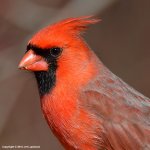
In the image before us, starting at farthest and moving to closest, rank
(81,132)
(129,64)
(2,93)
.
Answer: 1. (129,64)
2. (2,93)
3. (81,132)

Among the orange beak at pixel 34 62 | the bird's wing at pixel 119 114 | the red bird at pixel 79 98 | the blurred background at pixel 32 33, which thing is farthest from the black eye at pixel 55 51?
the blurred background at pixel 32 33

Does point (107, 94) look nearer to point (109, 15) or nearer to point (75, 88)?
point (75, 88)

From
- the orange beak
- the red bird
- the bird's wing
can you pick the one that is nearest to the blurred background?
the orange beak

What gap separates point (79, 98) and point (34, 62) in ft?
2.00

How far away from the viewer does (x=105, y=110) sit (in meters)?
7.96

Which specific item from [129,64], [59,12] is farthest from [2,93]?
[129,64]

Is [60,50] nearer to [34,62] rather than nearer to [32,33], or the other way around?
[34,62]

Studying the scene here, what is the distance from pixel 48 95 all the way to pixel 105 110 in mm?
619

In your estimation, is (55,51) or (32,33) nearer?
(55,51)

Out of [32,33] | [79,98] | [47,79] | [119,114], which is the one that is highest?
[32,33]

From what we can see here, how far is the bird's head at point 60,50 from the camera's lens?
7918mm

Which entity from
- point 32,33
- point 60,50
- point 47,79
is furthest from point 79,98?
point 32,33

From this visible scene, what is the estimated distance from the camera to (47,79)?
802cm

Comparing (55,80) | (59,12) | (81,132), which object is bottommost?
(81,132)
